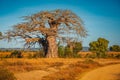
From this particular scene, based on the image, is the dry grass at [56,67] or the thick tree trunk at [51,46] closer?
the dry grass at [56,67]

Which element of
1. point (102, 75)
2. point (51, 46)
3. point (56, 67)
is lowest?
point (102, 75)

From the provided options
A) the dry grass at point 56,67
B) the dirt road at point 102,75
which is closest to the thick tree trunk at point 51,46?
the dry grass at point 56,67

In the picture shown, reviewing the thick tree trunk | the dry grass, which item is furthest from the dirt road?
the thick tree trunk

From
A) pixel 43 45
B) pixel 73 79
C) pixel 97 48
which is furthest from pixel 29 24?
pixel 97 48

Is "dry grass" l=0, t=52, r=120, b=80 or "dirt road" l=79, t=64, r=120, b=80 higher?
"dry grass" l=0, t=52, r=120, b=80

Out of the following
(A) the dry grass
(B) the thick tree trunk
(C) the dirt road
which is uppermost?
(B) the thick tree trunk

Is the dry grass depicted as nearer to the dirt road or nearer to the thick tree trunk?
the dirt road

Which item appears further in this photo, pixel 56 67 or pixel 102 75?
pixel 56 67

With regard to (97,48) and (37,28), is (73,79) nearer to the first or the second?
(37,28)

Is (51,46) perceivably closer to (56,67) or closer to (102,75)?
(56,67)

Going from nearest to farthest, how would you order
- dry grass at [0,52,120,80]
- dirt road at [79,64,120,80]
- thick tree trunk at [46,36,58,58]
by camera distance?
1. dirt road at [79,64,120,80]
2. dry grass at [0,52,120,80]
3. thick tree trunk at [46,36,58,58]

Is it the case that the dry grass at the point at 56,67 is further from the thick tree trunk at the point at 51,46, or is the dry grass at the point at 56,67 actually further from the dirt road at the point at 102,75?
the thick tree trunk at the point at 51,46

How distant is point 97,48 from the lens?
243 ft

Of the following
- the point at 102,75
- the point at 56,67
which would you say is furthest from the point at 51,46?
the point at 102,75
